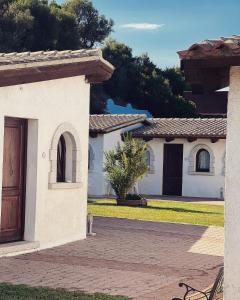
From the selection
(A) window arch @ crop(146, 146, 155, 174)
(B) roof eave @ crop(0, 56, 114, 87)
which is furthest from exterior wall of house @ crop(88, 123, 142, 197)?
(B) roof eave @ crop(0, 56, 114, 87)

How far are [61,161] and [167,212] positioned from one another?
24.7 feet

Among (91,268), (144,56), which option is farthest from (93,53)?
(144,56)

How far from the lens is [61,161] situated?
13.2m

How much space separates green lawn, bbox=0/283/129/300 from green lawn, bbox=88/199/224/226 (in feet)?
31.1

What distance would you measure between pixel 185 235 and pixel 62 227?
3277 mm

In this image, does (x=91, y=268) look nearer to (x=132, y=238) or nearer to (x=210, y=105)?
(x=132, y=238)

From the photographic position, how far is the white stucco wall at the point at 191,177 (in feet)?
91.5

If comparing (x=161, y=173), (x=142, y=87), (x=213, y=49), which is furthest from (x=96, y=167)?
(x=213, y=49)

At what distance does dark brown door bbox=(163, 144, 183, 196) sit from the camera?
29109 millimetres

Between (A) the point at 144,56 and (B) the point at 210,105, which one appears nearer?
(B) the point at 210,105

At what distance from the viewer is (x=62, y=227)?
1262 cm

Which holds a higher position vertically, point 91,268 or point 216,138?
point 216,138

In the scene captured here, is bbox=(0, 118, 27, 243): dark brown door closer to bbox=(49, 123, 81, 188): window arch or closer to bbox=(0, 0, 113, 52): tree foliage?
bbox=(49, 123, 81, 188): window arch

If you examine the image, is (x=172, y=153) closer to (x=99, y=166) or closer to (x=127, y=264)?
(x=99, y=166)
